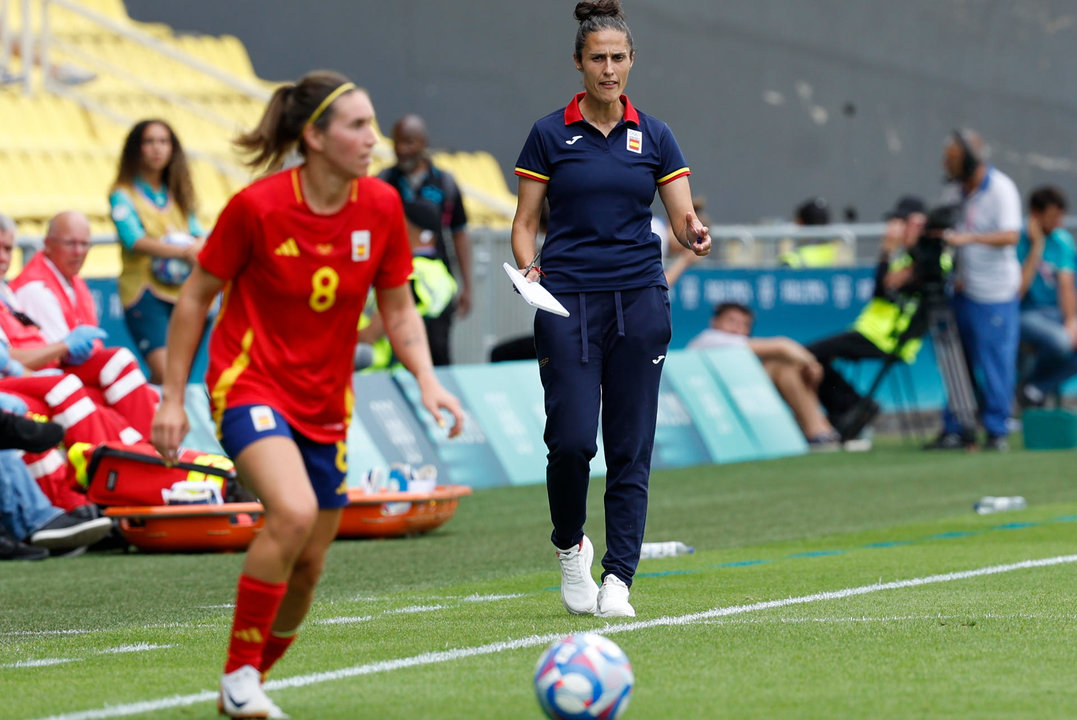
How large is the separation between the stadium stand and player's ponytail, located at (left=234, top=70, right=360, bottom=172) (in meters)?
11.3

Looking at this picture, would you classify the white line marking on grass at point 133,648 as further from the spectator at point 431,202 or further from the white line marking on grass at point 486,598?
the spectator at point 431,202

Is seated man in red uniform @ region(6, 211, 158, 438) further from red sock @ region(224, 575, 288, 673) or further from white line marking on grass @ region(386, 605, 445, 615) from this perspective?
red sock @ region(224, 575, 288, 673)

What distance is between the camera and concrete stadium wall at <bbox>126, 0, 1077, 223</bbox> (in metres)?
23.8

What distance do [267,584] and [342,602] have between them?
104 inches

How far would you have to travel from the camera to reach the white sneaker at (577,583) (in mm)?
6797

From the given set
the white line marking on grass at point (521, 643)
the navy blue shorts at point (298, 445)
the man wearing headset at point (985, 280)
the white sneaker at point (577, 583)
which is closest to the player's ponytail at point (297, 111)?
the navy blue shorts at point (298, 445)

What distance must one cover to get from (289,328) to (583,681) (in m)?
1.23

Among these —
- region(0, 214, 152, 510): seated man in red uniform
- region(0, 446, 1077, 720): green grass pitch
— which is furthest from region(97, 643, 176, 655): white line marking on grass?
region(0, 214, 152, 510): seated man in red uniform

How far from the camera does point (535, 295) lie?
6.47 meters

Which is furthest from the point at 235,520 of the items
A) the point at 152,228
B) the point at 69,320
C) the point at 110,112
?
the point at 110,112

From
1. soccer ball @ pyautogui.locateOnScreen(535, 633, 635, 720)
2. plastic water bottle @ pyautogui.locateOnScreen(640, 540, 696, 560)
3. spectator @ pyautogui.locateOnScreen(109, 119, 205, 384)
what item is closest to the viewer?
soccer ball @ pyautogui.locateOnScreen(535, 633, 635, 720)

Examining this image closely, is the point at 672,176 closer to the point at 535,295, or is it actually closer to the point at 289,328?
the point at 535,295

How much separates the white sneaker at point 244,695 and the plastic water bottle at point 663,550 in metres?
4.39

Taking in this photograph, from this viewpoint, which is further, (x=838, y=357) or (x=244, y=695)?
(x=838, y=357)
